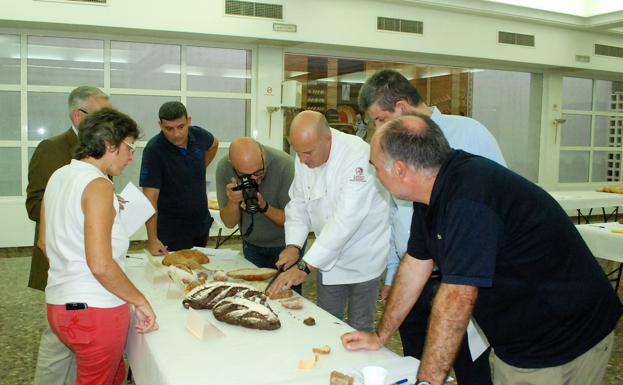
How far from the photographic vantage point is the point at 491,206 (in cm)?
124

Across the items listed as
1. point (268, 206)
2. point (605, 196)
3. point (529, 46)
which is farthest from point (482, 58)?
point (268, 206)

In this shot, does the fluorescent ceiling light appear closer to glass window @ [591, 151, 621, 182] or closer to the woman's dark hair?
glass window @ [591, 151, 621, 182]

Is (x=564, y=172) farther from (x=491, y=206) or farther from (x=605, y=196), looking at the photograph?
(x=491, y=206)

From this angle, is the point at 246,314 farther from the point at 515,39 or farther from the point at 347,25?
the point at 515,39

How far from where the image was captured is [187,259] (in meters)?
2.57

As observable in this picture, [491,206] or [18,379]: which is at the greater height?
[491,206]

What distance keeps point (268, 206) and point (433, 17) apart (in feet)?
17.5

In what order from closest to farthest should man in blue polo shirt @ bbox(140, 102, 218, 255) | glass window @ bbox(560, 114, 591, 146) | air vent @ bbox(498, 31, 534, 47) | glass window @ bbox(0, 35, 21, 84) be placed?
man in blue polo shirt @ bbox(140, 102, 218, 255) → glass window @ bbox(0, 35, 21, 84) → air vent @ bbox(498, 31, 534, 47) → glass window @ bbox(560, 114, 591, 146)

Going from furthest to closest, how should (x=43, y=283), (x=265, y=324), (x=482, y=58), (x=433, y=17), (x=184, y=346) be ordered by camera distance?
(x=482, y=58), (x=433, y=17), (x=43, y=283), (x=265, y=324), (x=184, y=346)

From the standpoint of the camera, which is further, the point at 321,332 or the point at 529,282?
the point at 321,332

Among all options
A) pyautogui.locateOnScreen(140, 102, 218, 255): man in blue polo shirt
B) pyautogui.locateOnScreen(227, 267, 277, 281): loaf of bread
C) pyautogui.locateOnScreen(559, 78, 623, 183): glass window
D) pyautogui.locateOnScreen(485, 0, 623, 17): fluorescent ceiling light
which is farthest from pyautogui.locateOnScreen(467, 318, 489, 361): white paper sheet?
pyautogui.locateOnScreen(559, 78, 623, 183): glass window

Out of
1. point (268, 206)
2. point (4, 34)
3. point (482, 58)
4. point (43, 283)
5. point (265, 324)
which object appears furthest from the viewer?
point (482, 58)

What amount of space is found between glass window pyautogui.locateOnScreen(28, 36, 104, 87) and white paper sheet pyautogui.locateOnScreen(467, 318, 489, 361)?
5.36 m

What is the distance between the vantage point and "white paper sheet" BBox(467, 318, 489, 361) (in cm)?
200
